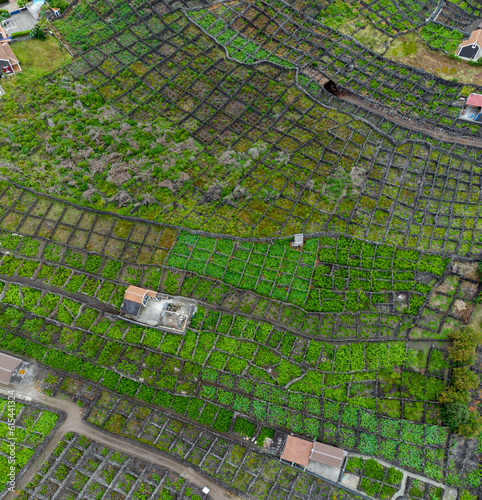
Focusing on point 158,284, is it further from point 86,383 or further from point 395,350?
point 395,350

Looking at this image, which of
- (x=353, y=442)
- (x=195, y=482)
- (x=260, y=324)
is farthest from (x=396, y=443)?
(x=195, y=482)

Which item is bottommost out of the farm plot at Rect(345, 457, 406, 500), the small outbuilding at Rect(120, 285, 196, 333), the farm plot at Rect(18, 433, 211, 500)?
the farm plot at Rect(18, 433, 211, 500)

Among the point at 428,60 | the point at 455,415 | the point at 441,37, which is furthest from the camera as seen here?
the point at 441,37

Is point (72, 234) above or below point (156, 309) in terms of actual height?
above

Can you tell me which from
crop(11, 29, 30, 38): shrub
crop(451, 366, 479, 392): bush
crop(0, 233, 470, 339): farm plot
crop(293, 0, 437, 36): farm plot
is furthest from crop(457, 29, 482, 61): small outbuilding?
crop(11, 29, 30, 38): shrub

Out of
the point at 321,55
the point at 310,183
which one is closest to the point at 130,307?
the point at 310,183

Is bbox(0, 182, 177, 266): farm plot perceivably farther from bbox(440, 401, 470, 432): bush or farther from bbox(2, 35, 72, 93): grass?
bbox(440, 401, 470, 432): bush

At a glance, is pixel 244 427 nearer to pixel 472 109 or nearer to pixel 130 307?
pixel 130 307
